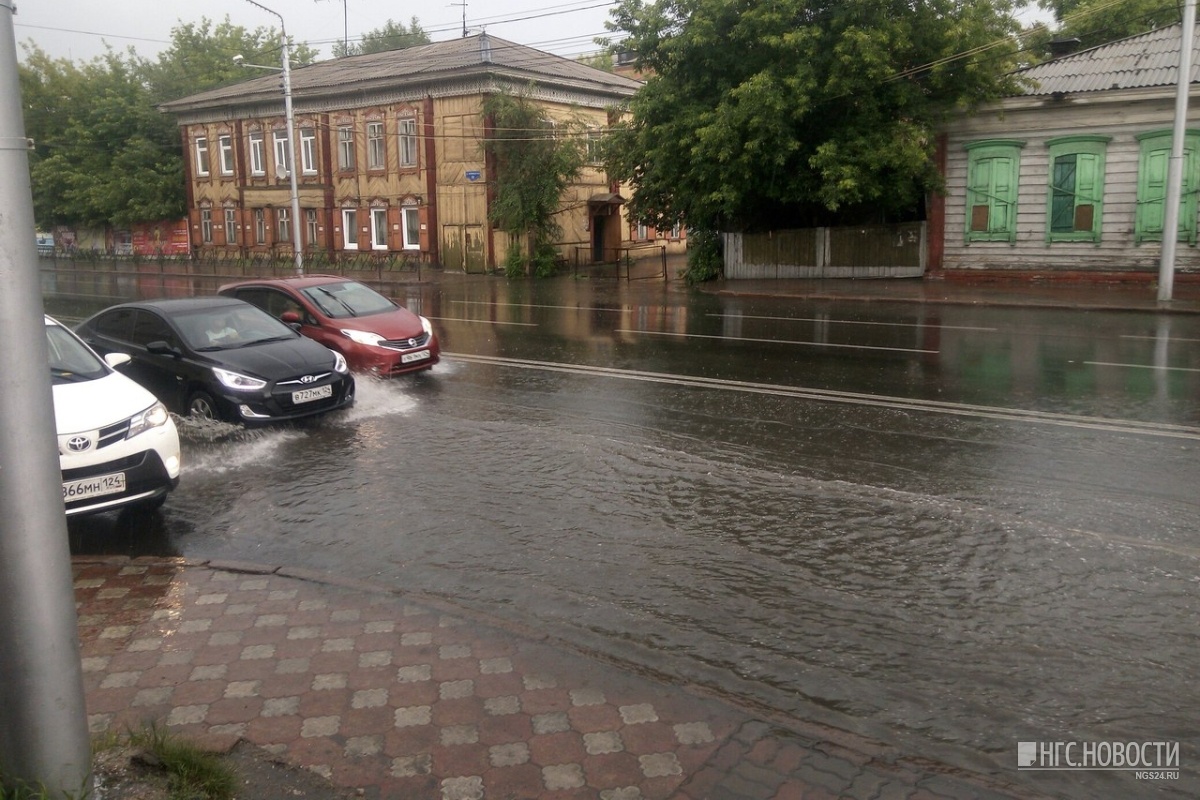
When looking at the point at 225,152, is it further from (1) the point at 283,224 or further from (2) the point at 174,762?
(2) the point at 174,762

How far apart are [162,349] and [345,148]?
3287cm

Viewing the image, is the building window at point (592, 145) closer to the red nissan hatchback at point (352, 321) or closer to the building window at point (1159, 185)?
the building window at point (1159, 185)

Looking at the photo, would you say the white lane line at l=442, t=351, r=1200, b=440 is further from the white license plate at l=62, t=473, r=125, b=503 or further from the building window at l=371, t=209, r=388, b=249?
the building window at l=371, t=209, r=388, b=249

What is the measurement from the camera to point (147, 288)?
34.6 m

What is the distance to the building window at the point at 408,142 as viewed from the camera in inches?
1523

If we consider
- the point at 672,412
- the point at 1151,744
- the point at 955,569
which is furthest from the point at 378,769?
the point at 672,412

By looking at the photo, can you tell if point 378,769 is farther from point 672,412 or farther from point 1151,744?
point 672,412

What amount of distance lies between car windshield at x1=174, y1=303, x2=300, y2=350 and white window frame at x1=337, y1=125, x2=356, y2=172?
31124 mm

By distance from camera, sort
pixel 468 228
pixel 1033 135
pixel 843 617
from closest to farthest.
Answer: pixel 843 617
pixel 1033 135
pixel 468 228

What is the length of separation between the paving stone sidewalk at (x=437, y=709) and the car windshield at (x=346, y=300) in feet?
27.1

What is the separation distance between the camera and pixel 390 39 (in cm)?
8712

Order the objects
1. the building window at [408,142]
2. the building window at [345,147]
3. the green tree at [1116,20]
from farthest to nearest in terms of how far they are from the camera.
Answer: the building window at [345,147], the building window at [408,142], the green tree at [1116,20]

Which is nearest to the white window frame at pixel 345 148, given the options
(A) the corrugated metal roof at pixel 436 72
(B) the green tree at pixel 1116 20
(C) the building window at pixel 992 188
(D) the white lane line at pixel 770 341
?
(A) the corrugated metal roof at pixel 436 72

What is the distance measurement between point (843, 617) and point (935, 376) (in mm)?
7864
